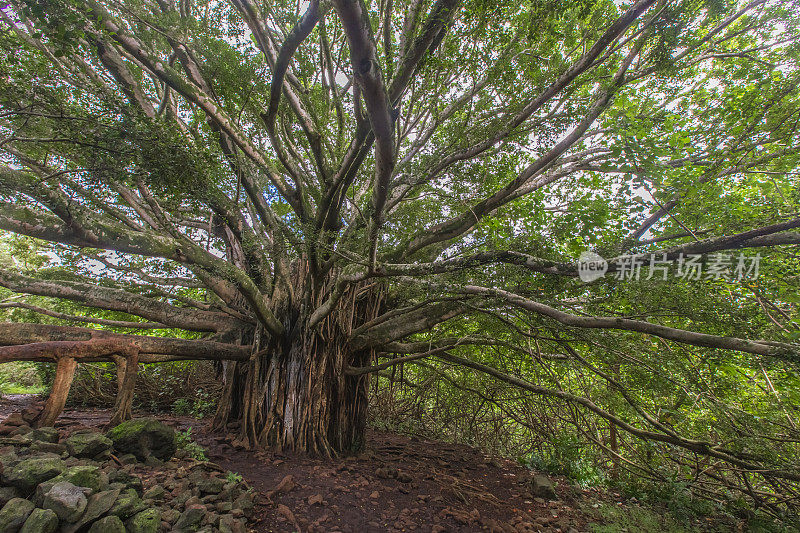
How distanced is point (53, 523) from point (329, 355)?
3053mm

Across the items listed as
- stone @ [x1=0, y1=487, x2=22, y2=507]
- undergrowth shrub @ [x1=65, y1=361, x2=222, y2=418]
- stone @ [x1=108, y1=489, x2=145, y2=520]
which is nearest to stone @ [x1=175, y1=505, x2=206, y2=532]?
stone @ [x1=108, y1=489, x2=145, y2=520]

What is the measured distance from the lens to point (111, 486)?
2.24 metres

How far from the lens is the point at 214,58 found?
126 inches

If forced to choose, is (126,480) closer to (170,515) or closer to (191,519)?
(170,515)

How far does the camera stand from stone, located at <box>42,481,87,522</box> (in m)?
1.89

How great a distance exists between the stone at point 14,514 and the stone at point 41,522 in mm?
41

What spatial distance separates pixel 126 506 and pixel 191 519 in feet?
1.34

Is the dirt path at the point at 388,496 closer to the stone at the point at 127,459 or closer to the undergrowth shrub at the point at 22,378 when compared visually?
the stone at the point at 127,459

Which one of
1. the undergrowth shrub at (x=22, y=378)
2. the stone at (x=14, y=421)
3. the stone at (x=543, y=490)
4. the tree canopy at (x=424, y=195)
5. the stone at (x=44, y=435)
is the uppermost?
the tree canopy at (x=424, y=195)

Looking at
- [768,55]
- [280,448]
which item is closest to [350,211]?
[280,448]

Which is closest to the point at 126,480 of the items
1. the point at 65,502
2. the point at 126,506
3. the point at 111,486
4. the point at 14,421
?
the point at 111,486

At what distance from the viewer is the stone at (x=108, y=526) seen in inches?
75.2

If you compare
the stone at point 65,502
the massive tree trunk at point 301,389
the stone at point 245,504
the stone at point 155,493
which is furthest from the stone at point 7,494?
the massive tree trunk at point 301,389

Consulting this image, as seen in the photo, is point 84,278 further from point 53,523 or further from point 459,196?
point 459,196
